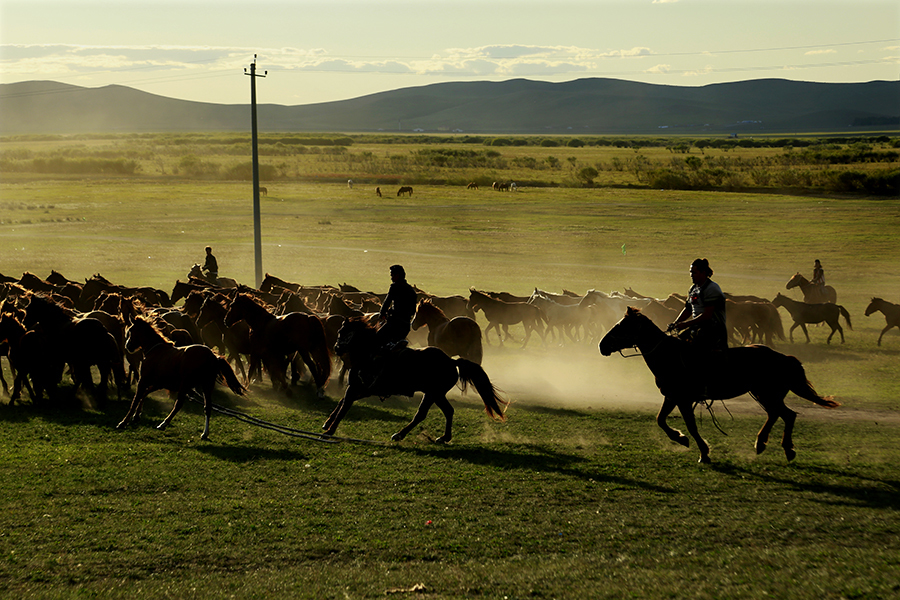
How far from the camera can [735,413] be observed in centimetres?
1353

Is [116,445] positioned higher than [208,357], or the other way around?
[208,357]

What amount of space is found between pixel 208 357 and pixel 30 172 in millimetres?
103533

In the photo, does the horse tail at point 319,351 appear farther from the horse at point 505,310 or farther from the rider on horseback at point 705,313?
the horse at point 505,310

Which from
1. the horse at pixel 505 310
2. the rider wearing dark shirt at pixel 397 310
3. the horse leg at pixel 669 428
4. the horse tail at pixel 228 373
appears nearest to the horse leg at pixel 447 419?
the rider wearing dark shirt at pixel 397 310

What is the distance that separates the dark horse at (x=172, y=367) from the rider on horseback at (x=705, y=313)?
6.64 meters

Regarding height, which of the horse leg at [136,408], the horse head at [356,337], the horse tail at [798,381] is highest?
the horse head at [356,337]

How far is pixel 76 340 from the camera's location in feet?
42.5

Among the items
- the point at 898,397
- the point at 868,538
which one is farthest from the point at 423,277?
the point at 868,538

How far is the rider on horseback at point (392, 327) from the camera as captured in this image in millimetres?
10750

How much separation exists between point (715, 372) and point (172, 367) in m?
7.77

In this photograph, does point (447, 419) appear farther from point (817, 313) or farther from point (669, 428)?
point (817, 313)

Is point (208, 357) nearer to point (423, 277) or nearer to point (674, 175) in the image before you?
point (423, 277)

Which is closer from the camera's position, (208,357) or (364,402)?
(208,357)

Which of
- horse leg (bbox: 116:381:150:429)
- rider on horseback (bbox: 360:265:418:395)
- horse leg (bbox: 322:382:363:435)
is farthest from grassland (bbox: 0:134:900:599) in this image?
rider on horseback (bbox: 360:265:418:395)
